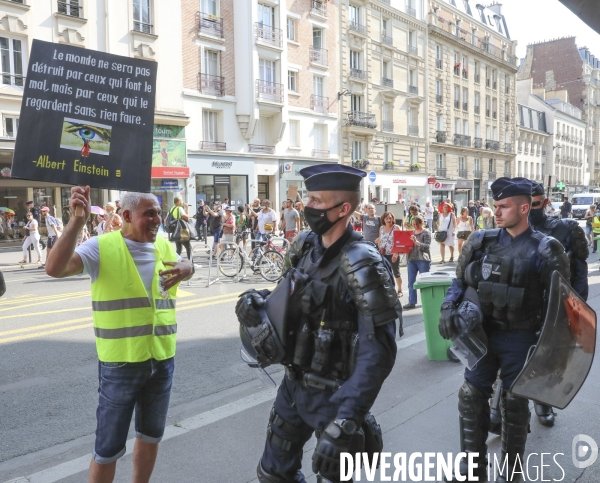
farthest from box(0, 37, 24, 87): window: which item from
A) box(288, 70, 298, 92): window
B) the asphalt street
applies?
the asphalt street

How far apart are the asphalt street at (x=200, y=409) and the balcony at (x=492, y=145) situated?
4506cm

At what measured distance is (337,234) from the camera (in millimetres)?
2449

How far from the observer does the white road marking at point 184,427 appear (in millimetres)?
3418

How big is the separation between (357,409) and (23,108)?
224 centimetres

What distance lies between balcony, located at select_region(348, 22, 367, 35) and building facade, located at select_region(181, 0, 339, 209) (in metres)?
1.83

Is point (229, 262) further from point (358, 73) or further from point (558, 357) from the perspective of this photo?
point (358, 73)

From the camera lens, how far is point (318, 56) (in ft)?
101

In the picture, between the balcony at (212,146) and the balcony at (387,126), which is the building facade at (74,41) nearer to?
the balcony at (212,146)

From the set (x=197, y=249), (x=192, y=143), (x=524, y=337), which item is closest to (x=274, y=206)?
(x=192, y=143)

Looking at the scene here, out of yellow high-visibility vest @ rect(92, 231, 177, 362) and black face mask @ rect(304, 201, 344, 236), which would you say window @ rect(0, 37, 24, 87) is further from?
black face mask @ rect(304, 201, 344, 236)

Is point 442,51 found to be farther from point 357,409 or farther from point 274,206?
point 357,409

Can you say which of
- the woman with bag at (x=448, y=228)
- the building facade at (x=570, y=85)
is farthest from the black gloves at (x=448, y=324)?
the building facade at (x=570, y=85)

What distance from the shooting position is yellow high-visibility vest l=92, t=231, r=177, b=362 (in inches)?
110

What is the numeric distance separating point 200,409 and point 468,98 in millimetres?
45954
